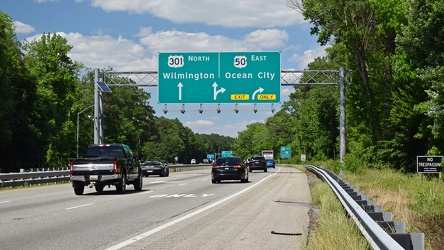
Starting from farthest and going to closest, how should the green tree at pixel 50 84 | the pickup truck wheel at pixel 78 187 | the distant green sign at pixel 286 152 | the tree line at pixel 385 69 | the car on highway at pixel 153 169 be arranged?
1. the distant green sign at pixel 286 152
2. the green tree at pixel 50 84
3. the car on highway at pixel 153 169
4. the tree line at pixel 385 69
5. the pickup truck wheel at pixel 78 187

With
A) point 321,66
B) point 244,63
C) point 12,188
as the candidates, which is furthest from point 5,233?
point 321,66

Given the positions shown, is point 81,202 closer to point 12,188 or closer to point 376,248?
point 12,188

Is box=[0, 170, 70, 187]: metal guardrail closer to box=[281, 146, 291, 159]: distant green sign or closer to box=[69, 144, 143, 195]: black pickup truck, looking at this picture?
box=[69, 144, 143, 195]: black pickup truck

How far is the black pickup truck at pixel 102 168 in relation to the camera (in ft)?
80.2

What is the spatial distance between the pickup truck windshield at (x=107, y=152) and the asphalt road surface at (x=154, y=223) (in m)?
4.56

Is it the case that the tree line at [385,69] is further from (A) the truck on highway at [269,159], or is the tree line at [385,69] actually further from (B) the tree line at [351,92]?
(A) the truck on highway at [269,159]

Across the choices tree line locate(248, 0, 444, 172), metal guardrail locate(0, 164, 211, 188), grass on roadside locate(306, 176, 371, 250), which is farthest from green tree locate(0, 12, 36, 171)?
grass on roadside locate(306, 176, 371, 250)

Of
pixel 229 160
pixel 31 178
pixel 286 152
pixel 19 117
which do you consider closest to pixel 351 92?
pixel 229 160

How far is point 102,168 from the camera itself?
24.4m

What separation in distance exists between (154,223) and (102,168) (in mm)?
10470

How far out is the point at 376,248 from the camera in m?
6.89

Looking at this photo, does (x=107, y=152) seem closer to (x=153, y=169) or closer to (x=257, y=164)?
(x=153, y=169)

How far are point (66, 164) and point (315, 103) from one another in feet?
129

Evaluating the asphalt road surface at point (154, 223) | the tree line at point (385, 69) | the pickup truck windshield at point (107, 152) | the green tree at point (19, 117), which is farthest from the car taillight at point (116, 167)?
the green tree at point (19, 117)
